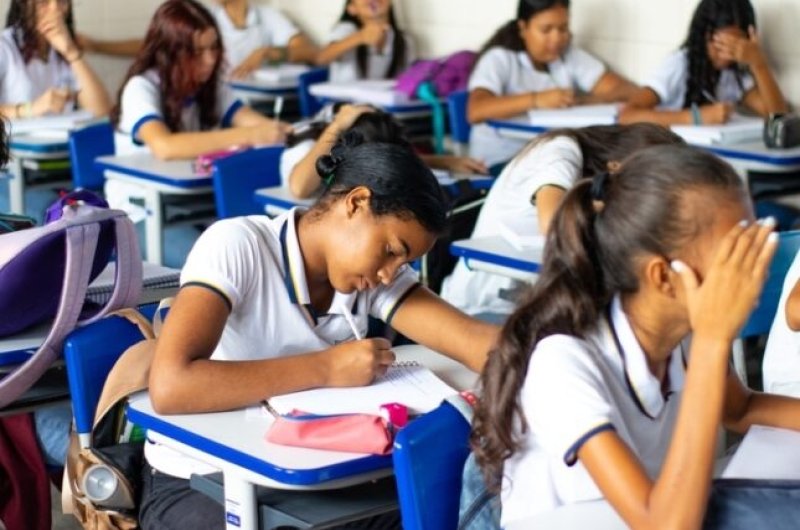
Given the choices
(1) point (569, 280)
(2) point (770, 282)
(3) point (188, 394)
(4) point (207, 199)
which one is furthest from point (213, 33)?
(1) point (569, 280)

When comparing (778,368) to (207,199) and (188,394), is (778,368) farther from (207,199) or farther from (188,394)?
(207,199)

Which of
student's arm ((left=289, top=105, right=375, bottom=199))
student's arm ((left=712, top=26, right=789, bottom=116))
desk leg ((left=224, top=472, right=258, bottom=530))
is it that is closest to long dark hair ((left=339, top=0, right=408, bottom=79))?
student's arm ((left=712, top=26, right=789, bottom=116))

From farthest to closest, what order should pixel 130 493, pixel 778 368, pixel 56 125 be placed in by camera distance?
pixel 56 125
pixel 778 368
pixel 130 493

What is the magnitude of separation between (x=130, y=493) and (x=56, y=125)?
306cm

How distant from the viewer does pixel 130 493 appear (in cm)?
225

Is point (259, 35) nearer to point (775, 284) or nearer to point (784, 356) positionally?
point (775, 284)

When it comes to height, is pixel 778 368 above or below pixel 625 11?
below

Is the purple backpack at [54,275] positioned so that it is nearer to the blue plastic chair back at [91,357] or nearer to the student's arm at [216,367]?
the blue plastic chair back at [91,357]

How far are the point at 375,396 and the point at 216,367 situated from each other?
24cm

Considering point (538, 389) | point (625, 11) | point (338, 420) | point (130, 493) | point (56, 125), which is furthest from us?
point (625, 11)

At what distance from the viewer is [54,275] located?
2525 millimetres

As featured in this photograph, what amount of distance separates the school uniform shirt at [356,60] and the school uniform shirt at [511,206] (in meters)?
3.21

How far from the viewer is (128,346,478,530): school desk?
1.87 m

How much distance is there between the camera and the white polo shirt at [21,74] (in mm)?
5434
